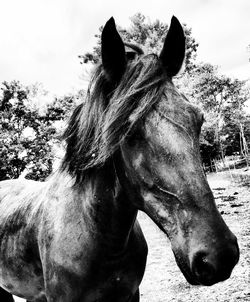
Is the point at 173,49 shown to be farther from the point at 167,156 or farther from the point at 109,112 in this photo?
the point at 167,156

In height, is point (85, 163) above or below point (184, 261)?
above

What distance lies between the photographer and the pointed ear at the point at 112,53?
5.42 ft

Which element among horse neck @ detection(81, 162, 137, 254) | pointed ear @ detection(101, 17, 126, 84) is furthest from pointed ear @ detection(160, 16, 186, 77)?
horse neck @ detection(81, 162, 137, 254)

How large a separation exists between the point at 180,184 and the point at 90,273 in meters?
0.95

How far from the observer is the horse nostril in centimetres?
122

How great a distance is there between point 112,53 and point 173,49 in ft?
1.27

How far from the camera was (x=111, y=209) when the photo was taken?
190 cm

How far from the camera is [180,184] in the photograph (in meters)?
1.36

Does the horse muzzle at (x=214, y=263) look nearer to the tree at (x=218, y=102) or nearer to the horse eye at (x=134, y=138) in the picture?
the horse eye at (x=134, y=138)

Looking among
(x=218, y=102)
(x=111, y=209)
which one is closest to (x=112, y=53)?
(x=111, y=209)

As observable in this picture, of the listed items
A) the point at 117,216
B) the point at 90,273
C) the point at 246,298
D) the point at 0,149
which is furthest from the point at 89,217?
the point at 0,149

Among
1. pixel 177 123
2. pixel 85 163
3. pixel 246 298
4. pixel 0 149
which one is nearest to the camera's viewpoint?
pixel 177 123

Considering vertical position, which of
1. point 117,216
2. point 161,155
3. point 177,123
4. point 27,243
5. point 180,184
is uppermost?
point 177,123

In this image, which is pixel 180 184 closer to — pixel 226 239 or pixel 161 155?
pixel 161 155
